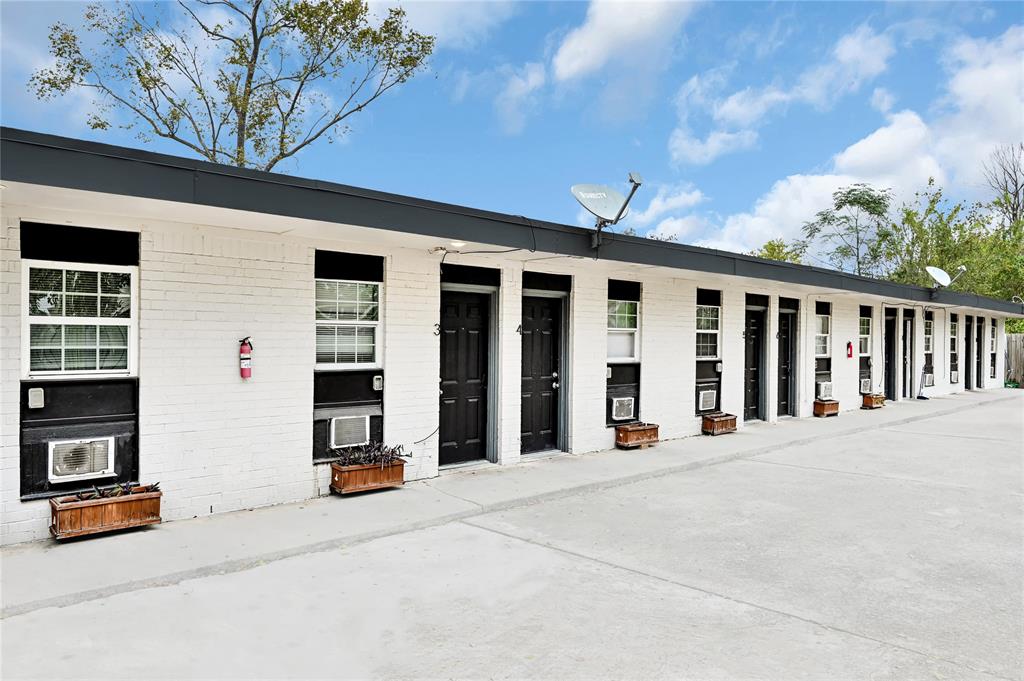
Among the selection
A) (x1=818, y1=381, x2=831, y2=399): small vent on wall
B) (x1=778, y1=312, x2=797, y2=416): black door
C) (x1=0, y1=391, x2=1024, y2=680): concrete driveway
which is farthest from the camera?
(x1=818, y1=381, x2=831, y2=399): small vent on wall

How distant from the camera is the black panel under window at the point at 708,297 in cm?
1104

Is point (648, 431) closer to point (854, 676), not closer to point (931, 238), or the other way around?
point (854, 676)

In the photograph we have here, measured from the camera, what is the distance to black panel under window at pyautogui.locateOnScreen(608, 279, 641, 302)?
9484 millimetres

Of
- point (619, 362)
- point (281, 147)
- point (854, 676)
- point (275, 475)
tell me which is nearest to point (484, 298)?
point (619, 362)

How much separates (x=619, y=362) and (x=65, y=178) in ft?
23.6

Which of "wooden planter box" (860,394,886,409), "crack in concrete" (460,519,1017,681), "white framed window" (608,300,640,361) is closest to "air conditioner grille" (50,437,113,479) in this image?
"crack in concrete" (460,519,1017,681)

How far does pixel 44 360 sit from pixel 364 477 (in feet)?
9.53

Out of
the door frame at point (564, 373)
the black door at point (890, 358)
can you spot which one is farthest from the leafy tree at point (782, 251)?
the door frame at point (564, 373)

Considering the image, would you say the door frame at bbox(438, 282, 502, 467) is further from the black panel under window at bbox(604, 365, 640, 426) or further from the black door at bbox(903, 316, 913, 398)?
the black door at bbox(903, 316, 913, 398)

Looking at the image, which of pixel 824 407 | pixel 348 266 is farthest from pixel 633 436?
pixel 824 407

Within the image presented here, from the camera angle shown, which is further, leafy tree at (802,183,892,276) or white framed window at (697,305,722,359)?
leafy tree at (802,183,892,276)

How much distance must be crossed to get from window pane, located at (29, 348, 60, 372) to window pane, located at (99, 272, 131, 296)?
1.98ft

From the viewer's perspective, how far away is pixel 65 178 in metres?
4.18

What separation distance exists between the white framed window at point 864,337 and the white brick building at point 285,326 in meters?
7.04
